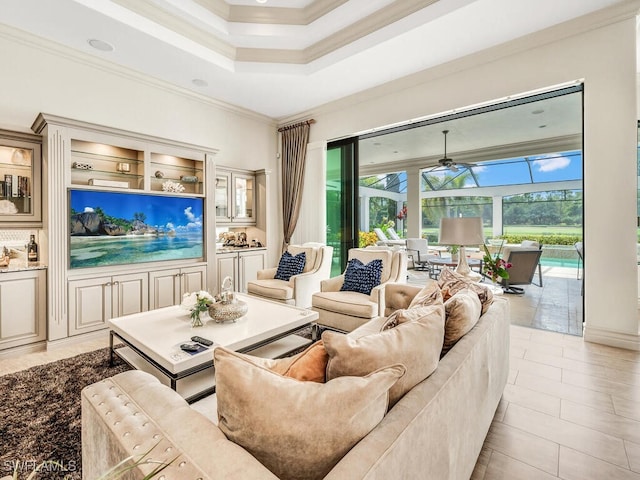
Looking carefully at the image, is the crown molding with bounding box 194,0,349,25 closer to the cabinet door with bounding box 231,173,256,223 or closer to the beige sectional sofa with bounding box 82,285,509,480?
the cabinet door with bounding box 231,173,256,223

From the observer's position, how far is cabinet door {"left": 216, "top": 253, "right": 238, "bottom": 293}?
4.63 m

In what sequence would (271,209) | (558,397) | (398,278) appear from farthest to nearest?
(271,209)
(398,278)
(558,397)

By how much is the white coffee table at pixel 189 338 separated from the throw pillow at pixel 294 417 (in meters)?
1.22

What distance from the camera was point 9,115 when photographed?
10.7ft

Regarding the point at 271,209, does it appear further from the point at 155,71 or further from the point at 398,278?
the point at 398,278

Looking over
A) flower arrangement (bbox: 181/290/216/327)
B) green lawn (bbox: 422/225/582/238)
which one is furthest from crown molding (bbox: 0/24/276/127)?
green lawn (bbox: 422/225/582/238)

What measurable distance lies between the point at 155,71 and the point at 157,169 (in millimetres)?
1238

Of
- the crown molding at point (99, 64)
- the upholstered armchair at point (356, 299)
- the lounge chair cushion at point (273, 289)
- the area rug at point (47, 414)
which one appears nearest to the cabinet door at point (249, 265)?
the lounge chair cushion at point (273, 289)

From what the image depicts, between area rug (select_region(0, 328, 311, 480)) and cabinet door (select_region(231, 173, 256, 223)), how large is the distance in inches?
112

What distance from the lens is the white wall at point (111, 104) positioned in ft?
10.8

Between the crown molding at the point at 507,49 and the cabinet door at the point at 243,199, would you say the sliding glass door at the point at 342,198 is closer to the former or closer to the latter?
the crown molding at the point at 507,49

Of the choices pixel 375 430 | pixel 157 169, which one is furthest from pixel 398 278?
pixel 157 169

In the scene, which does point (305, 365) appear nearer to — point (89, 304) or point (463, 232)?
point (463, 232)

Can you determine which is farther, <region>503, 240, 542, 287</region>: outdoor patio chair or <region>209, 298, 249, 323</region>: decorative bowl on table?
<region>503, 240, 542, 287</region>: outdoor patio chair
